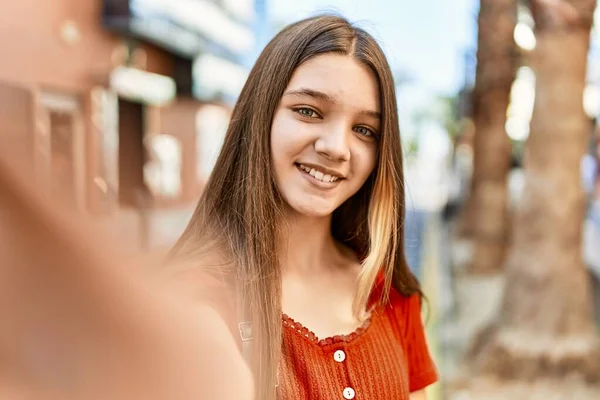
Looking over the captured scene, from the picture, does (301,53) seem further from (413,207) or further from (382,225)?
(413,207)

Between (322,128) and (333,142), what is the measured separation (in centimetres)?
3

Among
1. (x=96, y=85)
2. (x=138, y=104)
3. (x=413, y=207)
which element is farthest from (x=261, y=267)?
(x=138, y=104)

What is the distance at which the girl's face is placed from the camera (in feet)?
3.22

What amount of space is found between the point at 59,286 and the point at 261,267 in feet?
2.11

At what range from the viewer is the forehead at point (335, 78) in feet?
3.23

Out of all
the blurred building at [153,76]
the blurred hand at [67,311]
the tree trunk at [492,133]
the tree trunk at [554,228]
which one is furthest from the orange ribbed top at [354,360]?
the tree trunk at [492,133]

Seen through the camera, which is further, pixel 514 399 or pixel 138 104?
pixel 138 104

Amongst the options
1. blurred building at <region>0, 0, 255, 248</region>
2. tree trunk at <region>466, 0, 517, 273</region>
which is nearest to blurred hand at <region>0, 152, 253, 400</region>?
blurred building at <region>0, 0, 255, 248</region>

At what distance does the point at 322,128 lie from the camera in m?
0.98

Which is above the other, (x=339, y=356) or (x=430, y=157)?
(x=430, y=157)

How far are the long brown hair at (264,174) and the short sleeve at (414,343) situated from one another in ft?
0.38

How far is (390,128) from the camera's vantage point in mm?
1071

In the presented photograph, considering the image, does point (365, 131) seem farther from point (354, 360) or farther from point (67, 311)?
point (67, 311)

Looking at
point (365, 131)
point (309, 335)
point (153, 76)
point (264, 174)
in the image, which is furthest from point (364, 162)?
point (153, 76)
